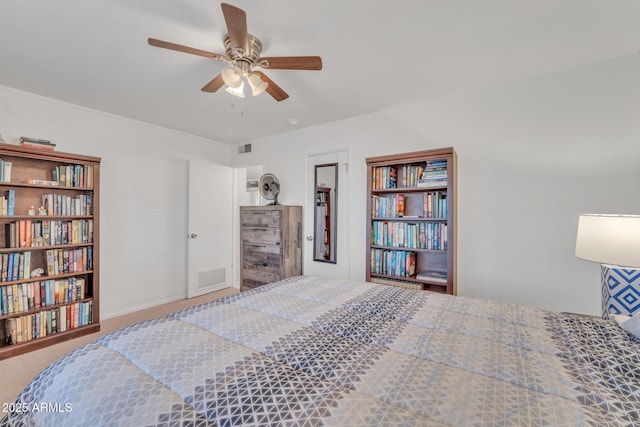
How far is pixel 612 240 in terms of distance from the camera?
1.53 metres

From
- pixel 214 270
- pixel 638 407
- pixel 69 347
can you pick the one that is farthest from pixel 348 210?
pixel 69 347

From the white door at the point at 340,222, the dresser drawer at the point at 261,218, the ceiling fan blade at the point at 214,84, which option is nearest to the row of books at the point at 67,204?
the dresser drawer at the point at 261,218

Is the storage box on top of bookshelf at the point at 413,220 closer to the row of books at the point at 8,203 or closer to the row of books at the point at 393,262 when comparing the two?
the row of books at the point at 393,262

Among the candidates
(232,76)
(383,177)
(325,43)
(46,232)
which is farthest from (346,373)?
(46,232)

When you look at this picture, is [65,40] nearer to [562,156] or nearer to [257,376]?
[257,376]

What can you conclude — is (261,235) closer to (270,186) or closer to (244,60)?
(270,186)

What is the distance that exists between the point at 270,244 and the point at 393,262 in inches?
60.4

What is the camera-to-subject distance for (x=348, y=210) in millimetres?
3295

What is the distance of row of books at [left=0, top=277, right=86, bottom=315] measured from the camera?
94.0 inches

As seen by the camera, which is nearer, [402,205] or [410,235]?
[410,235]

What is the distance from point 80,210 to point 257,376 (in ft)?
9.94

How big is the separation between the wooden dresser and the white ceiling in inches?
54.6

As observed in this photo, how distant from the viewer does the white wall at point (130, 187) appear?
8.99ft

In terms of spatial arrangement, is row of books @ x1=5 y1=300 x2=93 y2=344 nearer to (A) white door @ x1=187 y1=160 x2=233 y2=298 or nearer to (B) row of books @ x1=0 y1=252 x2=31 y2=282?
(B) row of books @ x1=0 y1=252 x2=31 y2=282
